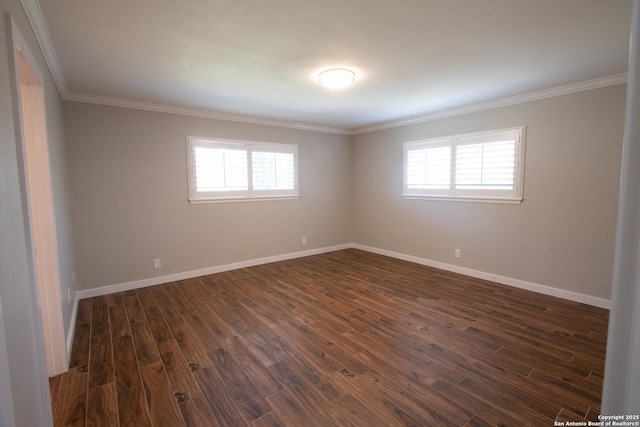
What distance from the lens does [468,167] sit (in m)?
4.44

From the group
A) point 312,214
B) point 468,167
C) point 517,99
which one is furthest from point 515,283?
point 312,214

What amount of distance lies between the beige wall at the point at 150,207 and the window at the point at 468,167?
7.07 feet

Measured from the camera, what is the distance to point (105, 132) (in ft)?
12.4

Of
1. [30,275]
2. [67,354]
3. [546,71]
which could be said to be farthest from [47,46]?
[546,71]

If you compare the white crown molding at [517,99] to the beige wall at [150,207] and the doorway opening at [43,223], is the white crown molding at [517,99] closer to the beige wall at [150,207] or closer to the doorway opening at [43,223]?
the beige wall at [150,207]

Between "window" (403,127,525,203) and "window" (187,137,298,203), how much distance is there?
7.06ft

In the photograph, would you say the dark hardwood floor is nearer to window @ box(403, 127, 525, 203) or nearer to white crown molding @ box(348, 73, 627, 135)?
window @ box(403, 127, 525, 203)

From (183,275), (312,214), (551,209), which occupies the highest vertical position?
(551,209)

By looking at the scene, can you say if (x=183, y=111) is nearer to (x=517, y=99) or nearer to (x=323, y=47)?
(x=323, y=47)

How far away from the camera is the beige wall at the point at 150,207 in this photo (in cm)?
370

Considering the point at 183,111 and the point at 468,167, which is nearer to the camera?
the point at 183,111

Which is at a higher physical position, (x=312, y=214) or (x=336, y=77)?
(x=336, y=77)

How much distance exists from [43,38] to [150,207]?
231cm

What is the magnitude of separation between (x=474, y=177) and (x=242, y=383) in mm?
4013
